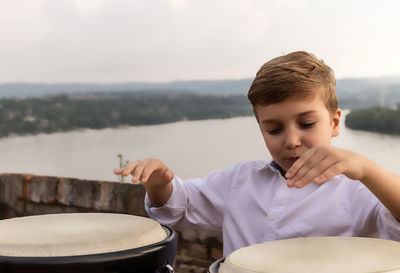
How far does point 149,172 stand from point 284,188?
41 centimetres

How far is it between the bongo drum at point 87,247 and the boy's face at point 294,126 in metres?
0.38

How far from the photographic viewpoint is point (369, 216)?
1384 mm

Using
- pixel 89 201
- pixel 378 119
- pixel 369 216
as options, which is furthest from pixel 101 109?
pixel 369 216

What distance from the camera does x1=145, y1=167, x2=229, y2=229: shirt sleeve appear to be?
1.68m

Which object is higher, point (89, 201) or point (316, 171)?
point (316, 171)

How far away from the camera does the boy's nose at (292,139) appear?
1415 millimetres

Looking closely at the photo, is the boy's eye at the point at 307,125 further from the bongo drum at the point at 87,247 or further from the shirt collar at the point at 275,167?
the bongo drum at the point at 87,247

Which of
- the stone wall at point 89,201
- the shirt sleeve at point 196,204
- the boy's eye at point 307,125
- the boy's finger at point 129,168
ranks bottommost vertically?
the stone wall at point 89,201

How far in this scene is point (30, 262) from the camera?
3.93 ft

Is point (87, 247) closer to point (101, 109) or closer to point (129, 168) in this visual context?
point (129, 168)

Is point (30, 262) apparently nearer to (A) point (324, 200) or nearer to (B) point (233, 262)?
(B) point (233, 262)

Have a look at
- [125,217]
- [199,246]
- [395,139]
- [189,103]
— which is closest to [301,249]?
[125,217]

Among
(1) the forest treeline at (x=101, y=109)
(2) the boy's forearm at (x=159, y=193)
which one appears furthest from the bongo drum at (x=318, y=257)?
(1) the forest treeline at (x=101, y=109)

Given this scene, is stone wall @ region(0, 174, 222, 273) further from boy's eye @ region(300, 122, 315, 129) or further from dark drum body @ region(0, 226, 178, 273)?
dark drum body @ region(0, 226, 178, 273)
